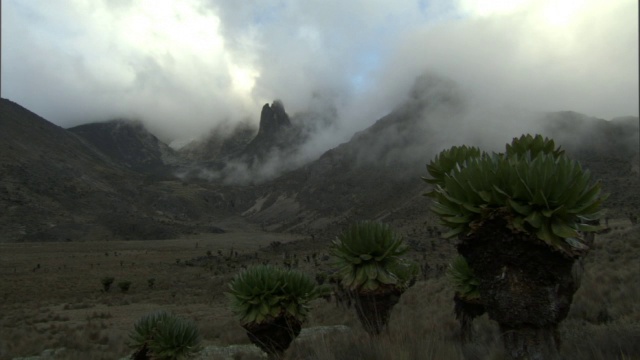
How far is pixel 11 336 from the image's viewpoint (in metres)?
16.6

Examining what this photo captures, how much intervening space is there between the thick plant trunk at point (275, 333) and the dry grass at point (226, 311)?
0.99 ft

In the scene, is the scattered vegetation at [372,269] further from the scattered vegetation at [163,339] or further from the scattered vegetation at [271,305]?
the scattered vegetation at [163,339]

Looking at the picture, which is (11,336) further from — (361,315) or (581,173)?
(581,173)

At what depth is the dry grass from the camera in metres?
5.98

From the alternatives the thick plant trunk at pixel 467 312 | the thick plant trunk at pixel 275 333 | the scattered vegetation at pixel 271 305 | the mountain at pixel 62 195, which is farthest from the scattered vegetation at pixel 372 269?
the mountain at pixel 62 195

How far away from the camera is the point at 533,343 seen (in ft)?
17.2

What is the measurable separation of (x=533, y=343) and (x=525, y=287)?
27.2 inches

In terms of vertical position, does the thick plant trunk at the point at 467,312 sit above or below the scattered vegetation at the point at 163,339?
above

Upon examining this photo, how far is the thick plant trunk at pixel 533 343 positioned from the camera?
523cm

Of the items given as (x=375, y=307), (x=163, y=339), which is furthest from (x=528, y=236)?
(x=163, y=339)

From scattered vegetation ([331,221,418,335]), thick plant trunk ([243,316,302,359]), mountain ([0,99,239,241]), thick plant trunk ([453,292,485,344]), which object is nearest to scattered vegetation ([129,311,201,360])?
thick plant trunk ([243,316,302,359])

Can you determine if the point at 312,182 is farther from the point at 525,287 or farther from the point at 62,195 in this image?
the point at 525,287

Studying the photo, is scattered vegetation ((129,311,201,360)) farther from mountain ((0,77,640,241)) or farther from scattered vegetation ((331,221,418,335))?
mountain ((0,77,640,241))

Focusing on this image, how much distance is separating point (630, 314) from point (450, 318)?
194 inches
